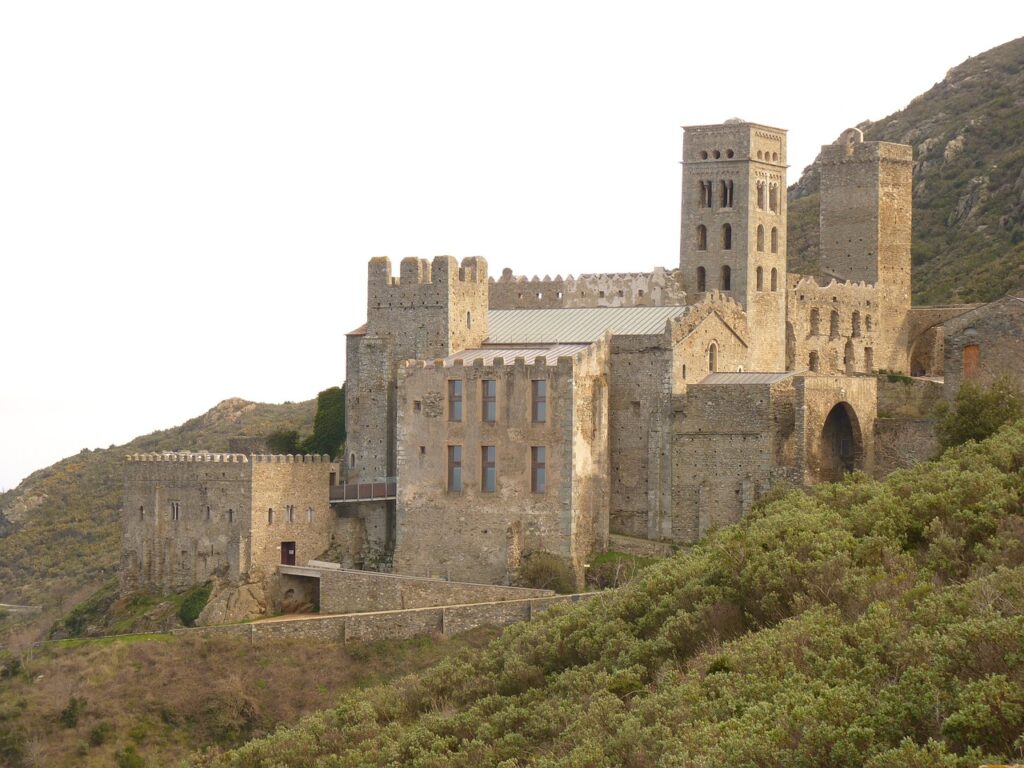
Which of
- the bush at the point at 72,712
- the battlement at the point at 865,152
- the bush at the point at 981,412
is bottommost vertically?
the bush at the point at 72,712

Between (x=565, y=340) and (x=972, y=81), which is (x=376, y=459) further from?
(x=972, y=81)

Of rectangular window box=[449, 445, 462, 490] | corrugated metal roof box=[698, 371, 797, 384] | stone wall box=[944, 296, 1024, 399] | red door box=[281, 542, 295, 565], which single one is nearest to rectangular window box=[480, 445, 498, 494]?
rectangular window box=[449, 445, 462, 490]

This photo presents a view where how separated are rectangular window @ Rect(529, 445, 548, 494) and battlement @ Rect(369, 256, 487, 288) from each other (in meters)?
6.65

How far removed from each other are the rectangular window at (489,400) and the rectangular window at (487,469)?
878 mm

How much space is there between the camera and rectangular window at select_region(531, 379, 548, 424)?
49250mm

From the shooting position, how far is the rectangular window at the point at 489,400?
163 feet

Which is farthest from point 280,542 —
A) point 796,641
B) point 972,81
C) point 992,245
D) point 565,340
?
point 972,81

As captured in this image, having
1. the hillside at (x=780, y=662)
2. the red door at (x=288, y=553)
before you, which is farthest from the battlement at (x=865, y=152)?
the red door at (x=288, y=553)

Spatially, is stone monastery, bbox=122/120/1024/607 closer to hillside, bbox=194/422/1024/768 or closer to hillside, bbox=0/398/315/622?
hillside, bbox=194/422/1024/768

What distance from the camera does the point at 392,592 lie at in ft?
160

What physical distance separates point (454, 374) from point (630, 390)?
5.13 m

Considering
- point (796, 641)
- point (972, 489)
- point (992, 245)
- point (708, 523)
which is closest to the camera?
point (796, 641)

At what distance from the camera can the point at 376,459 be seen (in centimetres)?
5403

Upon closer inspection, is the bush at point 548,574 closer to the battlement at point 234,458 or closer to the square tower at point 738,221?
the battlement at point 234,458
